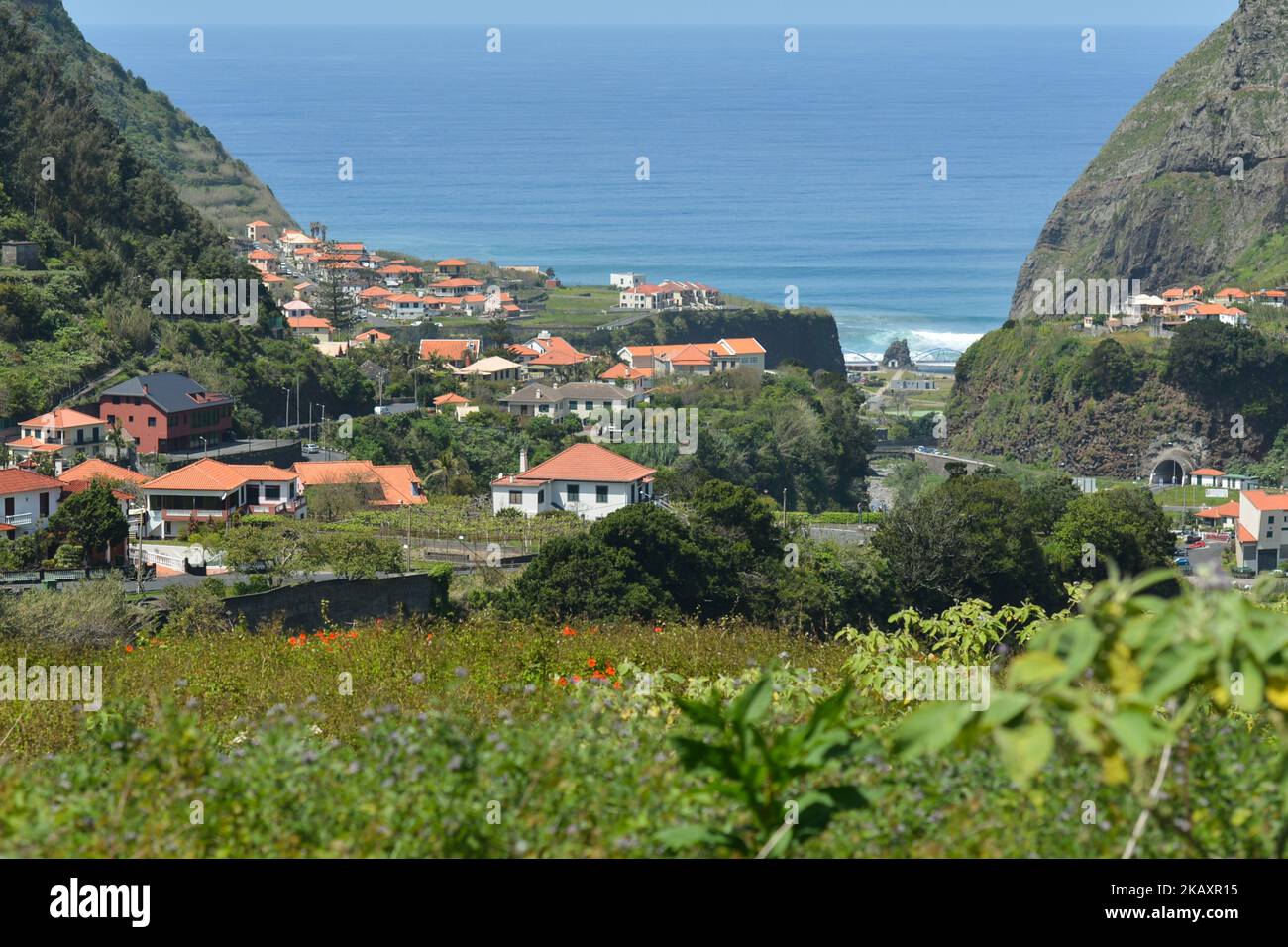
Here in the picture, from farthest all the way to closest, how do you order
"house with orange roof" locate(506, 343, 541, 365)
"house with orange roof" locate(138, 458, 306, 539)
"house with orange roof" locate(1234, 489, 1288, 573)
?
1. "house with orange roof" locate(506, 343, 541, 365)
2. "house with orange roof" locate(1234, 489, 1288, 573)
3. "house with orange roof" locate(138, 458, 306, 539)

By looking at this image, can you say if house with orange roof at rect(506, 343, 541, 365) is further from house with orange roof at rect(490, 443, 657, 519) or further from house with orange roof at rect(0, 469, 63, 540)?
house with orange roof at rect(0, 469, 63, 540)

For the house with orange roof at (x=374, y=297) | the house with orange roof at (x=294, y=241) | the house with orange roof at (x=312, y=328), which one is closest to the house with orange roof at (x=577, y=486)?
the house with orange roof at (x=312, y=328)

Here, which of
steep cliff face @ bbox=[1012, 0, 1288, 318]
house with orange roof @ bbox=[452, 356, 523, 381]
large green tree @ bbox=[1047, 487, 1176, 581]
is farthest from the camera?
steep cliff face @ bbox=[1012, 0, 1288, 318]

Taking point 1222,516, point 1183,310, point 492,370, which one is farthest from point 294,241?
point 1222,516

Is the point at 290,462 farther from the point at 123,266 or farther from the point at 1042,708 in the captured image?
the point at 1042,708

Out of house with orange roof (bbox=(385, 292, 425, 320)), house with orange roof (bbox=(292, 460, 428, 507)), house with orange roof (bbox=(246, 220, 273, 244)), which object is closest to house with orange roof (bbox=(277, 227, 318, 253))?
house with orange roof (bbox=(246, 220, 273, 244))

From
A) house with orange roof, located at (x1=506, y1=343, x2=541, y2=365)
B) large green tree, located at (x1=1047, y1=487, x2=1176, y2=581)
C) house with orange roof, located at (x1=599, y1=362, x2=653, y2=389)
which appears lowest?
large green tree, located at (x1=1047, y1=487, x2=1176, y2=581)

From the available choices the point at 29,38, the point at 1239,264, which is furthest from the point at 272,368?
the point at 1239,264
